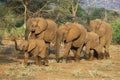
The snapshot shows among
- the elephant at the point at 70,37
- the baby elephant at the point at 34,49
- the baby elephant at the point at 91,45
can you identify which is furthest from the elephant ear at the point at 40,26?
the baby elephant at the point at 34,49

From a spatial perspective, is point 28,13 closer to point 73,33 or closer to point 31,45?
point 73,33

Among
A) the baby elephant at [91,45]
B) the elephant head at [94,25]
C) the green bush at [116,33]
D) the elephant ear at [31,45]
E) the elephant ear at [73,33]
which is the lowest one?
the green bush at [116,33]

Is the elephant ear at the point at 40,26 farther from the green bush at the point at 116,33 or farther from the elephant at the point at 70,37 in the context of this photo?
the green bush at the point at 116,33

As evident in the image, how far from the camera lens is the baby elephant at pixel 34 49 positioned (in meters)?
13.6

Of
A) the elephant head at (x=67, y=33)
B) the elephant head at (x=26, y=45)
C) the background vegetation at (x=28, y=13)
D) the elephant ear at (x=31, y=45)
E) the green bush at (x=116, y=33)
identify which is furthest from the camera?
the green bush at (x=116, y=33)

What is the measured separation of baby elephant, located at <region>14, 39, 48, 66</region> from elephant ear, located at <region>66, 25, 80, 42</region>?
2203mm

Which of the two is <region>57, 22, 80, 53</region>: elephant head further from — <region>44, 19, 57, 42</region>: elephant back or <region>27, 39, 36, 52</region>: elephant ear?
<region>27, 39, 36, 52</region>: elephant ear

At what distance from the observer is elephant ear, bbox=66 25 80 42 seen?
53.7 feet

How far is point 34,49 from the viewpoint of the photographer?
1395cm

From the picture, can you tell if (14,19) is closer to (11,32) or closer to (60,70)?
(11,32)

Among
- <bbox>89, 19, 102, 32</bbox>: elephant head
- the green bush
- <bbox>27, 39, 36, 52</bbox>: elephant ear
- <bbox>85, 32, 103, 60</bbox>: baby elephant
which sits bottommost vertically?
the green bush

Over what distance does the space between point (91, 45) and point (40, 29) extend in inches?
92.8

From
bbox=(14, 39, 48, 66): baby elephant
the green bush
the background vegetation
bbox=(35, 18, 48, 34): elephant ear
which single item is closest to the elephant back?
bbox=(35, 18, 48, 34): elephant ear

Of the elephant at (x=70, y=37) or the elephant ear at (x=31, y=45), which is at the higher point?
the elephant ear at (x=31, y=45)
